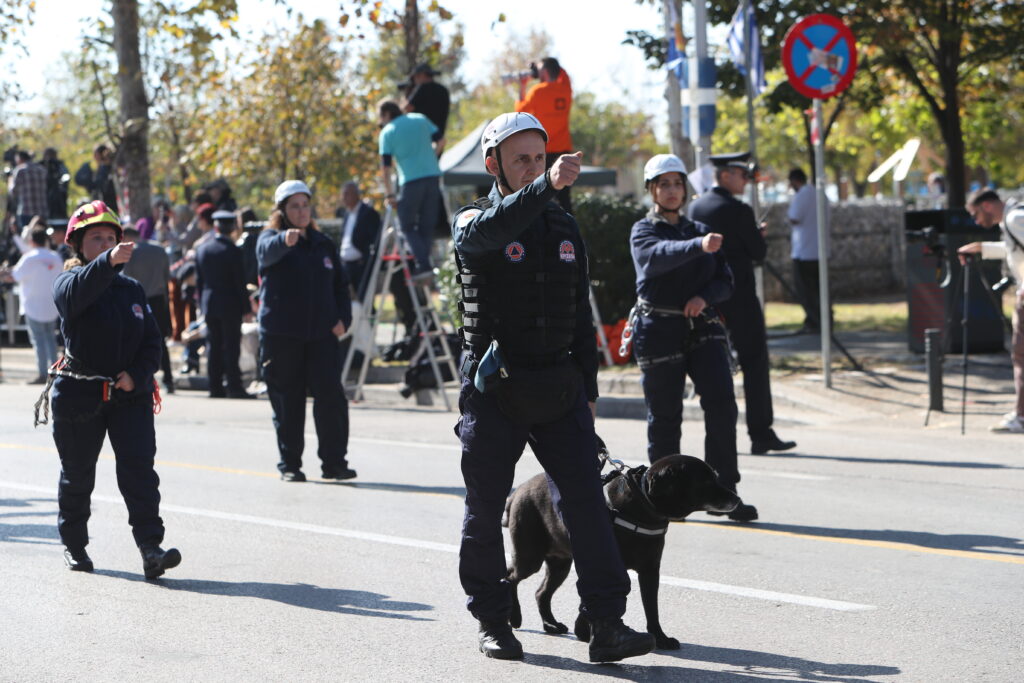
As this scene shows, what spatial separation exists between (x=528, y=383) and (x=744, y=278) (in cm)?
506

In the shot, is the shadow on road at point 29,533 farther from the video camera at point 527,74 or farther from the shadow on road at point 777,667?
the video camera at point 527,74

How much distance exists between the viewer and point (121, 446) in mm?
7141

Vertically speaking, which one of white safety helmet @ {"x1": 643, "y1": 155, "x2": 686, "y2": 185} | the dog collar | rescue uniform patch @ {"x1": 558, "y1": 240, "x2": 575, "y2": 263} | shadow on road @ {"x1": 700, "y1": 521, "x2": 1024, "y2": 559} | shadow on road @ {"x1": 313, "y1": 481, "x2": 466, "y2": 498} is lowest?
shadow on road @ {"x1": 700, "y1": 521, "x2": 1024, "y2": 559}

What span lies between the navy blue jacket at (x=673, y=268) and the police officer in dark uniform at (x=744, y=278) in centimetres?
124

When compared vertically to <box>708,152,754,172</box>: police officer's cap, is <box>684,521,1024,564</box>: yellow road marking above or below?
below

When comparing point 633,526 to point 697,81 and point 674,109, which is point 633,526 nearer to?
point 697,81

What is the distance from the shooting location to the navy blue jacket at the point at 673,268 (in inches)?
316

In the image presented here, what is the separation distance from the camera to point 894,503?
28.7 ft

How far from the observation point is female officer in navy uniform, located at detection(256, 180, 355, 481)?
394 inches

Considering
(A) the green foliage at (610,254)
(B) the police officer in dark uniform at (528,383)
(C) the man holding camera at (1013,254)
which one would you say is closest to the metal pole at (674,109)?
(A) the green foliage at (610,254)

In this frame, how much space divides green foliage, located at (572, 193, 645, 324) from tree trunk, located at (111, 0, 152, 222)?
929cm

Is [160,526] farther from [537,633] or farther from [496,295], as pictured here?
[496,295]

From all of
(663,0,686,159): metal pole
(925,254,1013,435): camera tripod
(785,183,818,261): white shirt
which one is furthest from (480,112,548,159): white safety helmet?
(785,183,818,261): white shirt

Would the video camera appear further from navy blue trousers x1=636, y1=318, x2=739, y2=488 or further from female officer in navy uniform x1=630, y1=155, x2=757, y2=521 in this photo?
navy blue trousers x1=636, y1=318, x2=739, y2=488
